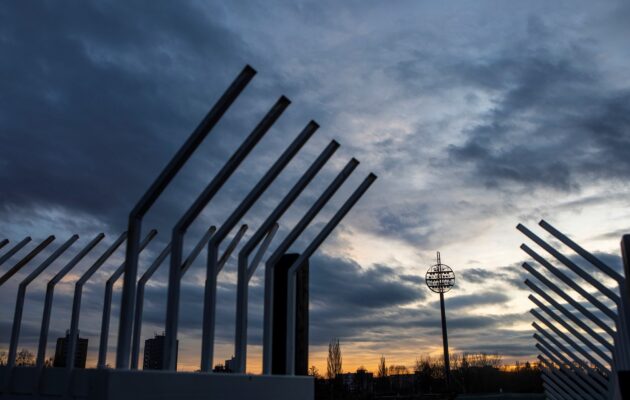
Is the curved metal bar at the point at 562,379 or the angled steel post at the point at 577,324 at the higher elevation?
the angled steel post at the point at 577,324

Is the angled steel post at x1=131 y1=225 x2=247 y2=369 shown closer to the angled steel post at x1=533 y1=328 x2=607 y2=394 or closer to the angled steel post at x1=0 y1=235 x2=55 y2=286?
the angled steel post at x1=0 y1=235 x2=55 y2=286

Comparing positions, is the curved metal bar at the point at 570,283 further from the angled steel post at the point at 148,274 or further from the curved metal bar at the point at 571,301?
the angled steel post at the point at 148,274

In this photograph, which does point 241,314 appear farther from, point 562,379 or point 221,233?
point 562,379

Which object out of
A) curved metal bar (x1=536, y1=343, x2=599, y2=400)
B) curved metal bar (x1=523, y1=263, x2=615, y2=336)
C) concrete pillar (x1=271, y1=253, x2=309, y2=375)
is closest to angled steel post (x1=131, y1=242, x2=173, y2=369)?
concrete pillar (x1=271, y1=253, x2=309, y2=375)

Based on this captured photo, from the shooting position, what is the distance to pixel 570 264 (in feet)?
31.4

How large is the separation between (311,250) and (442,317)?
179ft

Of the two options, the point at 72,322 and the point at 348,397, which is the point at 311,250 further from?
the point at 348,397

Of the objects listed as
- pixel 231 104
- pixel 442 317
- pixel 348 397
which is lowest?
pixel 348 397

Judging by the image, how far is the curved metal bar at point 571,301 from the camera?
10383 mm

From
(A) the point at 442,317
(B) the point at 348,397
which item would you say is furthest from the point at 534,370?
(B) the point at 348,397

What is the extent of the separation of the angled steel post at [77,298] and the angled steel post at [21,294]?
68cm

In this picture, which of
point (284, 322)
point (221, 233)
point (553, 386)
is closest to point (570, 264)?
point (284, 322)

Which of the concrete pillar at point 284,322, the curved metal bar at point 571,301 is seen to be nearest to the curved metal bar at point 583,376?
the curved metal bar at point 571,301

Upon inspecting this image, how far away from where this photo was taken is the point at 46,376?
5.28 metres
